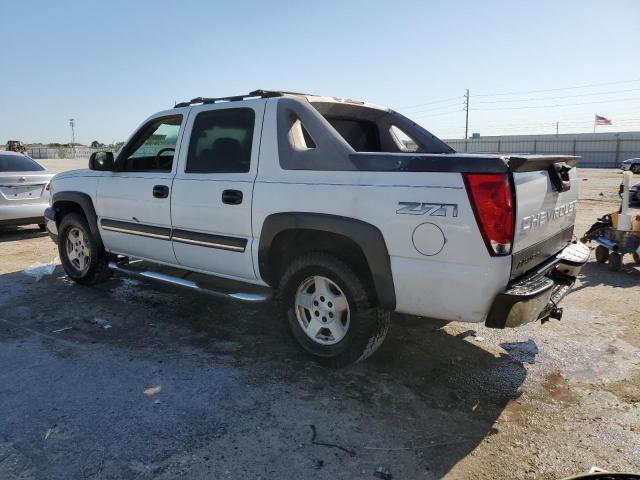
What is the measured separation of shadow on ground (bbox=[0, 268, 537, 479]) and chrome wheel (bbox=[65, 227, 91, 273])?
99cm

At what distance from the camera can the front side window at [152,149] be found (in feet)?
16.9

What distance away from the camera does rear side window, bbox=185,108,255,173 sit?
14.3 ft

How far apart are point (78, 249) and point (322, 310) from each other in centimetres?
366

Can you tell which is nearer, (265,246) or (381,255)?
(381,255)

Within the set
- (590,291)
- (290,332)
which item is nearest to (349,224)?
(290,332)

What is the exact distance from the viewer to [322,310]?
13.1 ft

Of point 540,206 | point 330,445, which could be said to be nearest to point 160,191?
point 330,445

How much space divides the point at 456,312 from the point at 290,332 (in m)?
1.40

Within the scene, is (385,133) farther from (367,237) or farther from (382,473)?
(382,473)

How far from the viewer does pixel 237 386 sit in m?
3.65

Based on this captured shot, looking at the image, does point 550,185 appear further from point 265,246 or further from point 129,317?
point 129,317

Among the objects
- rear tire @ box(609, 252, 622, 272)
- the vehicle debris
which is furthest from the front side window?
rear tire @ box(609, 252, 622, 272)

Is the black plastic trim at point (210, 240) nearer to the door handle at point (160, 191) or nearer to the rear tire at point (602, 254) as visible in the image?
the door handle at point (160, 191)

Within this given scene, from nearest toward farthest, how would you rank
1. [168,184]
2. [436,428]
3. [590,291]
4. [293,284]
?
1. [436,428]
2. [293,284]
3. [168,184]
4. [590,291]
